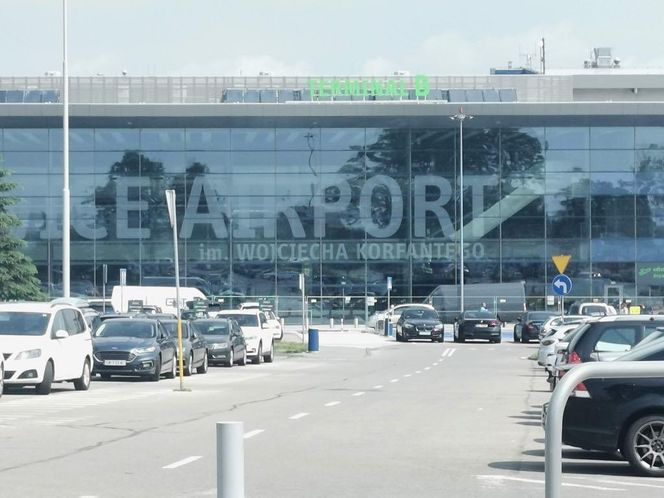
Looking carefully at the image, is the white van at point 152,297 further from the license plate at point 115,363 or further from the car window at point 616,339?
the car window at point 616,339

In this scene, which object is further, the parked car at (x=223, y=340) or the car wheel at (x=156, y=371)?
the parked car at (x=223, y=340)

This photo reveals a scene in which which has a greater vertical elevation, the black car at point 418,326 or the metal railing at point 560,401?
the metal railing at point 560,401

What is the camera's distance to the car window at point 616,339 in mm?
19469

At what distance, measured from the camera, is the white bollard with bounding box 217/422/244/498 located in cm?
618

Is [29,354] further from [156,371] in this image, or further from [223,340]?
[223,340]

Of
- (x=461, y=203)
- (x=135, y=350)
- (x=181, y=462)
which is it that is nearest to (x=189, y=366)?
(x=135, y=350)

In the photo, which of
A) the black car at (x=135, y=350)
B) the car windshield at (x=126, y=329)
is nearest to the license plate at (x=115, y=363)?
the black car at (x=135, y=350)

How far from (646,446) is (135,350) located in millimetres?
19832

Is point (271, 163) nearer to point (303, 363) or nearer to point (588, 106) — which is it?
point (588, 106)

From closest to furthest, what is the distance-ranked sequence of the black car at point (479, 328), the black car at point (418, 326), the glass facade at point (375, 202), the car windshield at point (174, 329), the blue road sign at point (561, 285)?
the car windshield at point (174, 329)
the blue road sign at point (561, 285)
the black car at point (479, 328)
the black car at point (418, 326)
the glass facade at point (375, 202)

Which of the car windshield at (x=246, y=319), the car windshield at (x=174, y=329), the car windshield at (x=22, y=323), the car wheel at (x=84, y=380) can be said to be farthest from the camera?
the car windshield at (x=246, y=319)

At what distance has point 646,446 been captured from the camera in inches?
539

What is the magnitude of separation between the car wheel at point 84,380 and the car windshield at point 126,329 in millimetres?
5248

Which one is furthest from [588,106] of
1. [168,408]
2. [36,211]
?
[168,408]
